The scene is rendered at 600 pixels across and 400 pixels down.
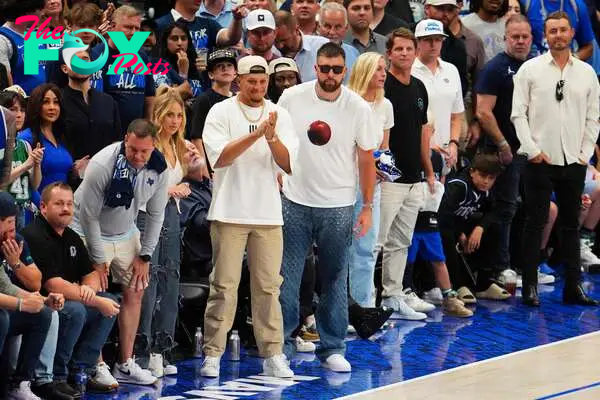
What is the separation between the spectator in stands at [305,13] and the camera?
12.4 m

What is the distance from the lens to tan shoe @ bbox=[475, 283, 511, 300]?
39.9ft

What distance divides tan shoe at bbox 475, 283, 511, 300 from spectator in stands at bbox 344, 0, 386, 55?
7.31 feet

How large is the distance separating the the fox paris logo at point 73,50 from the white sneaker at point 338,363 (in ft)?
8.43

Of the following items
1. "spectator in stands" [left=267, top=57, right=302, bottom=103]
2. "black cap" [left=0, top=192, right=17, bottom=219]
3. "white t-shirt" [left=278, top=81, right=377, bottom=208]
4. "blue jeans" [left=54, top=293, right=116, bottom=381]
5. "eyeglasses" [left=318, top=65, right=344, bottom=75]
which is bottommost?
"blue jeans" [left=54, top=293, right=116, bottom=381]

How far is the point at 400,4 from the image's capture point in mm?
13773

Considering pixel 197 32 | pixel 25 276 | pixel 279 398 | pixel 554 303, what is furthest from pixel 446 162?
pixel 25 276

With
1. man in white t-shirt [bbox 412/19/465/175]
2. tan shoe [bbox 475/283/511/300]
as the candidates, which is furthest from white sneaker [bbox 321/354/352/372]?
tan shoe [bbox 475/283/511/300]

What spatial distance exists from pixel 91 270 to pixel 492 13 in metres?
6.10

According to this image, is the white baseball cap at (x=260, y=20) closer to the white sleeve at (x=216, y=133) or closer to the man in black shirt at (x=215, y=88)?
the man in black shirt at (x=215, y=88)

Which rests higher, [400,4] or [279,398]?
[400,4]

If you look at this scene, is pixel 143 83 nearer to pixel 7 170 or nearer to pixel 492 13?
pixel 7 170

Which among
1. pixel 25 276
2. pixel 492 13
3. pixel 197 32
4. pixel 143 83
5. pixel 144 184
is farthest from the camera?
pixel 492 13

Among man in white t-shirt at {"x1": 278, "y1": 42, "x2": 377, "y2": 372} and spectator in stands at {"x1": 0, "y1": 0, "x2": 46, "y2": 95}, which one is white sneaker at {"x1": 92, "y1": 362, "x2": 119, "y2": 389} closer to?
man in white t-shirt at {"x1": 278, "y1": 42, "x2": 377, "y2": 372}

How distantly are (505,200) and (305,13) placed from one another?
2.36m
